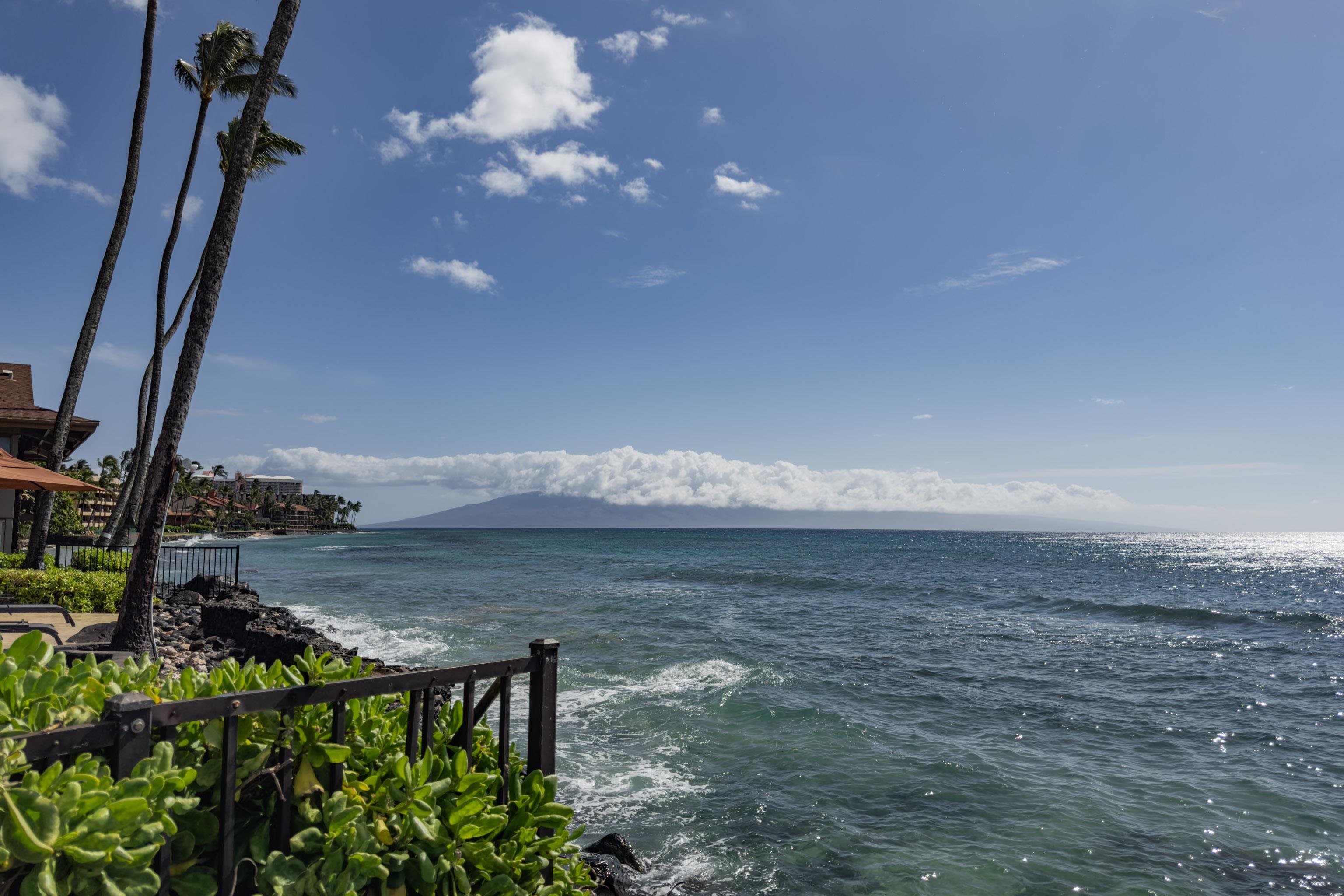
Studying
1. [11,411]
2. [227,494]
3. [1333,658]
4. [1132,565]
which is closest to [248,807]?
[1333,658]

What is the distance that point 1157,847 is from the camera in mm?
7461

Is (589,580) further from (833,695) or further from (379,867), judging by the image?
(379,867)

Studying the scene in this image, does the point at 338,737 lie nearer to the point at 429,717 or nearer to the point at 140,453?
the point at 429,717

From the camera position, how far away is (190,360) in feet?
33.1

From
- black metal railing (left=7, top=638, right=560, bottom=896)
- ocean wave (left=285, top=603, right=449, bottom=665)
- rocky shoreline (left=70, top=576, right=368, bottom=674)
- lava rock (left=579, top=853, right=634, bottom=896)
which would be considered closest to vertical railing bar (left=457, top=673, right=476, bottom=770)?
black metal railing (left=7, top=638, right=560, bottom=896)

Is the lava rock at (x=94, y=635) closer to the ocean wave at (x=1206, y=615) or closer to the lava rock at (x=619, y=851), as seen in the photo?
the lava rock at (x=619, y=851)

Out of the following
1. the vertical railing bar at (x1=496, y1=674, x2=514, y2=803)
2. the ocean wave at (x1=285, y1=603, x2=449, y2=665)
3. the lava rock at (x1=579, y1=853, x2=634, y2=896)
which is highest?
the vertical railing bar at (x1=496, y1=674, x2=514, y2=803)

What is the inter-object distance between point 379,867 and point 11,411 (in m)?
29.7

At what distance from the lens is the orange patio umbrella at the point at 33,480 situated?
998 centimetres

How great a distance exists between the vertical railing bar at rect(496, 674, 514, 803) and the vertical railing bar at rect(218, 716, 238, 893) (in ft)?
3.69

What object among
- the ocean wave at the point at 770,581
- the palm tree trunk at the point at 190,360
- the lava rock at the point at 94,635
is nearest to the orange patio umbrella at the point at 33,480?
the palm tree trunk at the point at 190,360

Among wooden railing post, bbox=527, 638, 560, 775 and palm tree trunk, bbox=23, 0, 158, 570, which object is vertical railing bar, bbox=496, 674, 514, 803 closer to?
wooden railing post, bbox=527, 638, 560, 775

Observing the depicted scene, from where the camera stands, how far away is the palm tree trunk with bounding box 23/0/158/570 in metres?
17.0

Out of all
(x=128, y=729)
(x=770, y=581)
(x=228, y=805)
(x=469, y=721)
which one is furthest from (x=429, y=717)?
(x=770, y=581)
